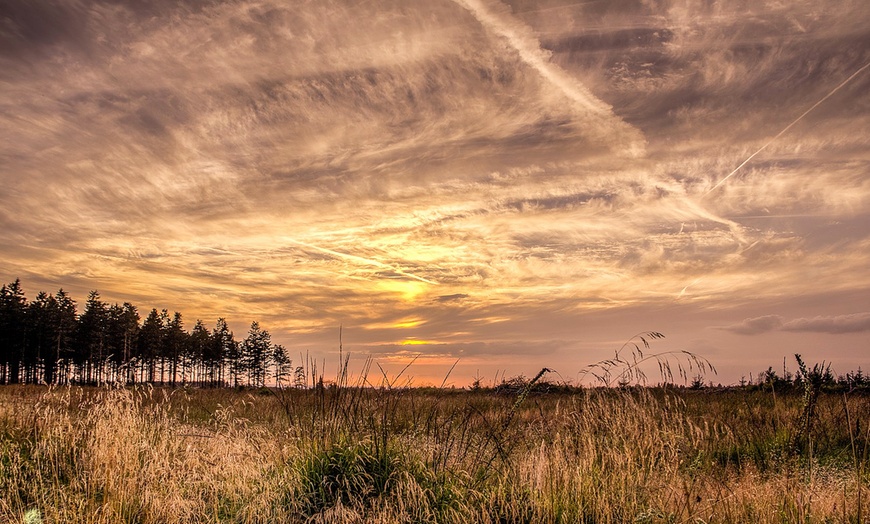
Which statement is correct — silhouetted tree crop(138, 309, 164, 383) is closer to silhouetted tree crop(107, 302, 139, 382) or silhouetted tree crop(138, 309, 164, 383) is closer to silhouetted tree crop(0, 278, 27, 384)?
silhouetted tree crop(107, 302, 139, 382)

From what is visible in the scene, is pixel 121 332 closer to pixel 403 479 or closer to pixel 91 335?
pixel 91 335

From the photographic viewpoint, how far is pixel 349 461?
6258 mm

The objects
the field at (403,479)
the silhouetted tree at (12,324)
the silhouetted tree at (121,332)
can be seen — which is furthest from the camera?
the silhouetted tree at (121,332)

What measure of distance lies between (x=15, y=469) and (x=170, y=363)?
318 ft

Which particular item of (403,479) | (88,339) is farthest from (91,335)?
(403,479)

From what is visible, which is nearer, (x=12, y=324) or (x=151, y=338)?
(x=12, y=324)

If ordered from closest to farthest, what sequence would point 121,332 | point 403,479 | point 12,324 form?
point 403,479 < point 12,324 < point 121,332

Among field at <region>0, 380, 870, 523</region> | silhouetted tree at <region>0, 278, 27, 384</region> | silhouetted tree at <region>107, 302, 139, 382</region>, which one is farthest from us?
silhouetted tree at <region>107, 302, 139, 382</region>

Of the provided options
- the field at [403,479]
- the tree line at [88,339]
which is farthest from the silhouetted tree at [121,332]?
the field at [403,479]

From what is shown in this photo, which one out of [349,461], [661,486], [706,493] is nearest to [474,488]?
[349,461]

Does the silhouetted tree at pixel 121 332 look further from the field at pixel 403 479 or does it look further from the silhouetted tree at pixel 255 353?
the field at pixel 403 479

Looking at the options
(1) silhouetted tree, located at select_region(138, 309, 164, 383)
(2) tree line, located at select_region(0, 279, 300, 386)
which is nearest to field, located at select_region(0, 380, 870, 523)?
(2) tree line, located at select_region(0, 279, 300, 386)

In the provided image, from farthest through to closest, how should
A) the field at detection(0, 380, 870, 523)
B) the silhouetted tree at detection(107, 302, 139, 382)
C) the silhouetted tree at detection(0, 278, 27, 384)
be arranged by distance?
1. the silhouetted tree at detection(107, 302, 139, 382)
2. the silhouetted tree at detection(0, 278, 27, 384)
3. the field at detection(0, 380, 870, 523)

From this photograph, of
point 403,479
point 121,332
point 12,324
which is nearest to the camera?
point 403,479
